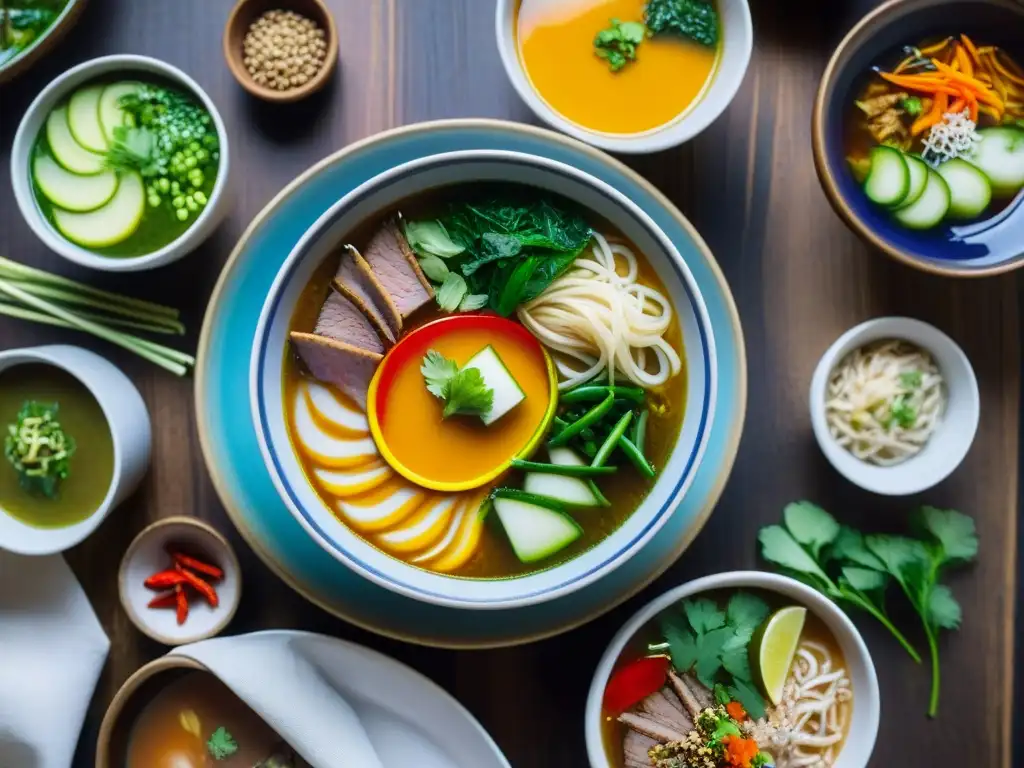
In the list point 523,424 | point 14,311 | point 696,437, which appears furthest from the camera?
point 14,311

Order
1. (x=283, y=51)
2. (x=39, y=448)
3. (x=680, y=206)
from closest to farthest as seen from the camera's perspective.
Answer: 1. (x=39, y=448)
2. (x=283, y=51)
3. (x=680, y=206)

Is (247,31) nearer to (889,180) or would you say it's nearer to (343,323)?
(343,323)

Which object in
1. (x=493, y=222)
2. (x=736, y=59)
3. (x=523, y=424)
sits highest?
(x=736, y=59)

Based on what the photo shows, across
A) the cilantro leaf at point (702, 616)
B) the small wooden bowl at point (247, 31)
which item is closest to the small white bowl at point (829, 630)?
the cilantro leaf at point (702, 616)

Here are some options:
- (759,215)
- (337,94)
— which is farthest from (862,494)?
(337,94)

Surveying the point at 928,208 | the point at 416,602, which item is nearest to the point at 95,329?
the point at 416,602

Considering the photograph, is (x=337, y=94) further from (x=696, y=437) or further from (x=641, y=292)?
(x=696, y=437)

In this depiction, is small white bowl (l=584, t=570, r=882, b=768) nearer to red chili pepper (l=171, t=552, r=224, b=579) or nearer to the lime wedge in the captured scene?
the lime wedge

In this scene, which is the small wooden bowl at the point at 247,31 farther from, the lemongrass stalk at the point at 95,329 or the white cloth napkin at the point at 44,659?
the white cloth napkin at the point at 44,659

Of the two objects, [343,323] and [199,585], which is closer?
[343,323]
